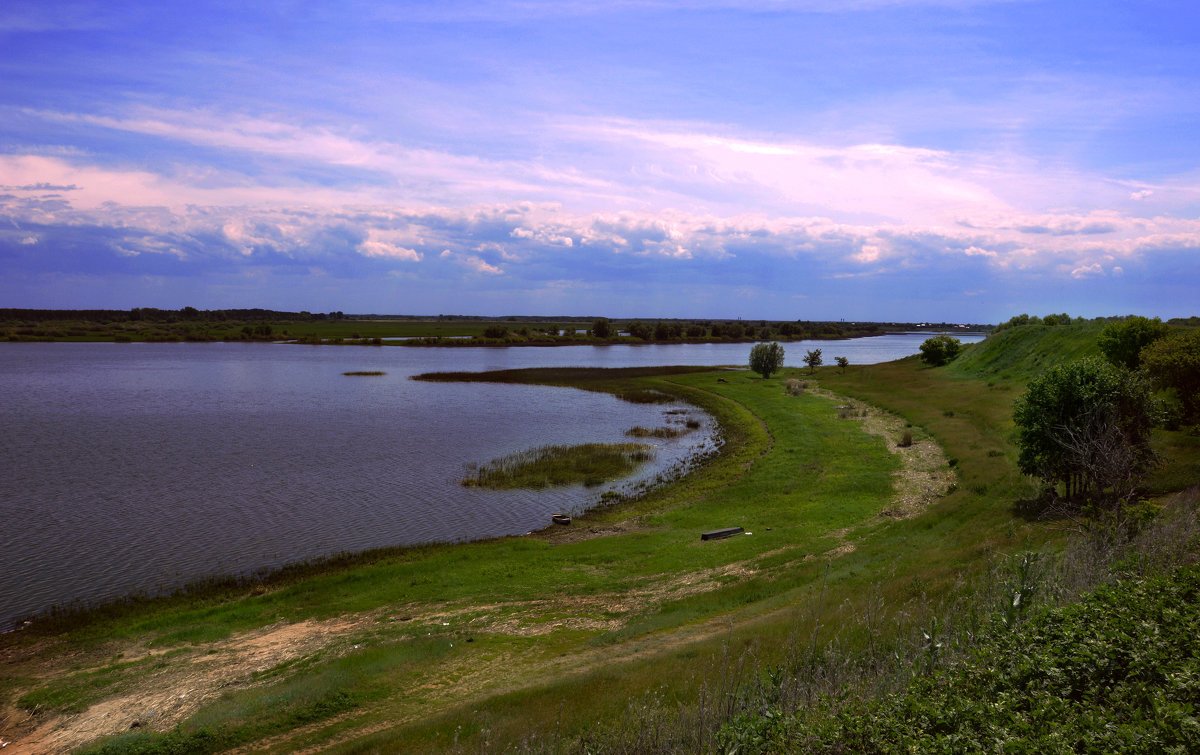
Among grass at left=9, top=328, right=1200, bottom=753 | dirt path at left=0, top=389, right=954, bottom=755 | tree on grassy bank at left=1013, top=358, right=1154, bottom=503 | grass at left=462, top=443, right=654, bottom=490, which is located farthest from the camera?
grass at left=462, top=443, right=654, bottom=490

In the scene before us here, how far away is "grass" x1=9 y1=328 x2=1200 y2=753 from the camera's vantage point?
11.2 meters

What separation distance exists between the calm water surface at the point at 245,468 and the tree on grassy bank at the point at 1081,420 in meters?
21.4

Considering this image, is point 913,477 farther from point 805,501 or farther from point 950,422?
point 950,422

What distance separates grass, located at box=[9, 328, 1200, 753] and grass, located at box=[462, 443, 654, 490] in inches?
224

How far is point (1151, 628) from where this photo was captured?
26.5 feet

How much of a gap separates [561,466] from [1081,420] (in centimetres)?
2878

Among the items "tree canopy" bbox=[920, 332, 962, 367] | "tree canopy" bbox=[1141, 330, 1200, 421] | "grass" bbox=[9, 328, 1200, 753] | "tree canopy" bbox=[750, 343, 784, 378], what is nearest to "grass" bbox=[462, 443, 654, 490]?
"grass" bbox=[9, 328, 1200, 753]

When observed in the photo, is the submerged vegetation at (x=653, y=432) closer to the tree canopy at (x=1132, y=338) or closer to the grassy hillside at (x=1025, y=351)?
the grassy hillside at (x=1025, y=351)

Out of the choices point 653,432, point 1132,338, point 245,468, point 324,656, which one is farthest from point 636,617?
point 1132,338

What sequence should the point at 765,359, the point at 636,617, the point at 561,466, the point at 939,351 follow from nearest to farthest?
the point at 636,617
the point at 561,466
the point at 939,351
the point at 765,359

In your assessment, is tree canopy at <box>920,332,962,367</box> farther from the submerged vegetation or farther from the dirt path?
the dirt path

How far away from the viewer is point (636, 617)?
19.5 m

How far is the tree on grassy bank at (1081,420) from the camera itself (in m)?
20.3

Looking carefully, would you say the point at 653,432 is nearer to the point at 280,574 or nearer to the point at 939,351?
the point at 280,574
